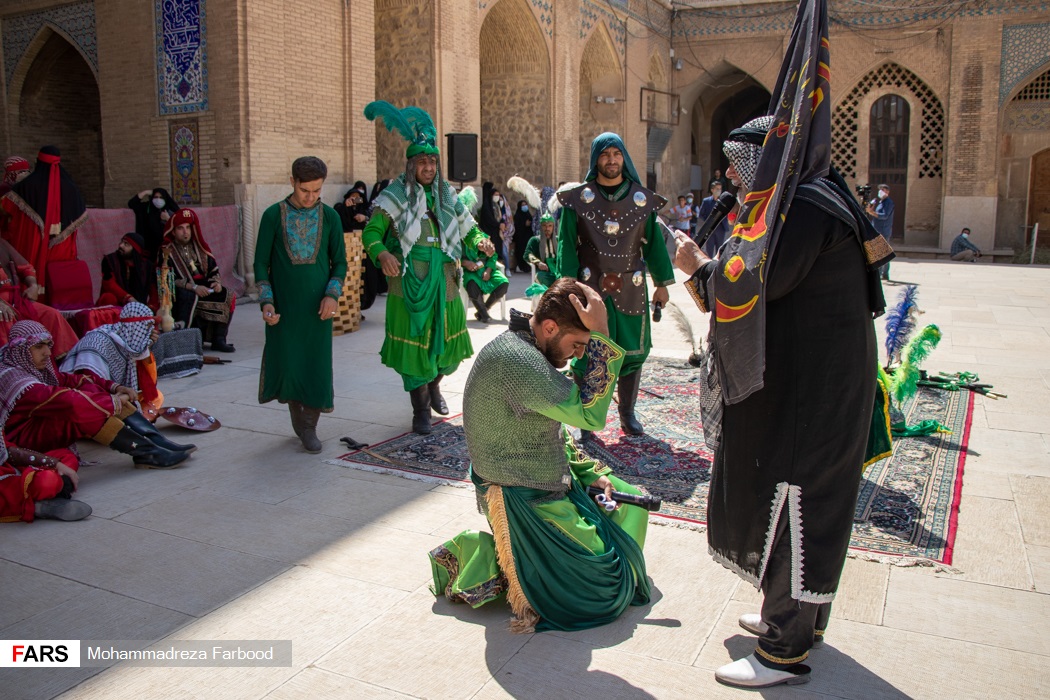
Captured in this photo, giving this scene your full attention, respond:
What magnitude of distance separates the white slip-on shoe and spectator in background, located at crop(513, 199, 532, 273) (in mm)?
12858

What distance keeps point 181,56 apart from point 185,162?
1.26 m

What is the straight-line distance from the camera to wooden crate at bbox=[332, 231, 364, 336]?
8.77m

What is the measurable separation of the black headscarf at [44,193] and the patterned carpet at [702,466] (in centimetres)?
423

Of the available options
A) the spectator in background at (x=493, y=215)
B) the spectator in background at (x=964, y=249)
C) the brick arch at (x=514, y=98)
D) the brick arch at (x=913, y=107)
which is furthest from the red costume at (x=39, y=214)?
the spectator in background at (x=964, y=249)

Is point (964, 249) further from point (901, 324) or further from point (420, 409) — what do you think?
point (420, 409)

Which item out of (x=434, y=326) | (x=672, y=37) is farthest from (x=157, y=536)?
(x=672, y=37)

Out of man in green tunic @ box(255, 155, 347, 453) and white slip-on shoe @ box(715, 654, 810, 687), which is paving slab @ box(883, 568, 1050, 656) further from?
man in green tunic @ box(255, 155, 347, 453)

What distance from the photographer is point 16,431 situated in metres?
4.25

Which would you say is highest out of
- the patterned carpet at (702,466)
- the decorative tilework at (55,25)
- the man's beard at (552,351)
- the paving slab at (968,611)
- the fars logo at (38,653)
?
the decorative tilework at (55,25)

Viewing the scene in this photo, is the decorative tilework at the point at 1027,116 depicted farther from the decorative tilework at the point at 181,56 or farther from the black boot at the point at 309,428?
the black boot at the point at 309,428

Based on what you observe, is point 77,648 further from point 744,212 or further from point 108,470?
point 744,212

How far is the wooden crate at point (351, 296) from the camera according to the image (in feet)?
28.8

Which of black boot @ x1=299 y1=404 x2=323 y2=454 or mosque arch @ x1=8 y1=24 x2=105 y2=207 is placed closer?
black boot @ x1=299 y1=404 x2=323 y2=454

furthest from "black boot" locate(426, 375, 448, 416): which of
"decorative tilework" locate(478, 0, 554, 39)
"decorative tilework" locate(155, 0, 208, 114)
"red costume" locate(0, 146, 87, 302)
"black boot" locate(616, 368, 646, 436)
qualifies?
"decorative tilework" locate(478, 0, 554, 39)
